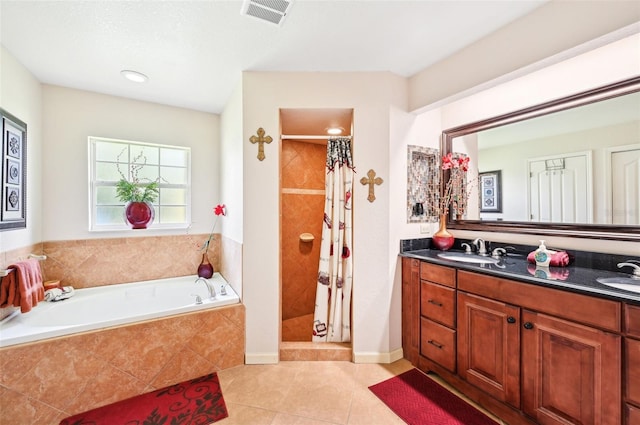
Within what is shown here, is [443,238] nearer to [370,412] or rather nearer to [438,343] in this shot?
[438,343]

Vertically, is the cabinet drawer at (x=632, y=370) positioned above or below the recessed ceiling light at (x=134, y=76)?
below

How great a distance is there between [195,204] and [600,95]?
3.61 m

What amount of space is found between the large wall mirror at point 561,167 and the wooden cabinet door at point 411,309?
70 cm

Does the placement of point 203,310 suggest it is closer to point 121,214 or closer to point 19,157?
point 121,214

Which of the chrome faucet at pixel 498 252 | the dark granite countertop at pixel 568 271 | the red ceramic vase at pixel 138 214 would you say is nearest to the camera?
the dark granite countertop at pixel 568 271

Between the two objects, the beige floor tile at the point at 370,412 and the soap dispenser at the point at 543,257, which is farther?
the soap dispenser at the point at 543,257

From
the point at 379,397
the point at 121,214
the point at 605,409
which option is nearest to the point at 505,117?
the point at 605,409

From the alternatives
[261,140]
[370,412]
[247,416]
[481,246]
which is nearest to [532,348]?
[481,246]

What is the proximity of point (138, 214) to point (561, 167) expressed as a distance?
364cm

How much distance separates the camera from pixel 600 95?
162cm

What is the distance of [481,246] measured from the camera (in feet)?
7.11

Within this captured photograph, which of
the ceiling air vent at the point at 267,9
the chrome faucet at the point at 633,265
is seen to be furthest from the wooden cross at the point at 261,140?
the chrome faucet at the point at 633,265

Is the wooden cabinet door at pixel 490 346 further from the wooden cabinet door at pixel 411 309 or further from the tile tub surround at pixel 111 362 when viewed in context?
the tile tub surround at pixel 111 362

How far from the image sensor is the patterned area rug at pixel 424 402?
1.59m
